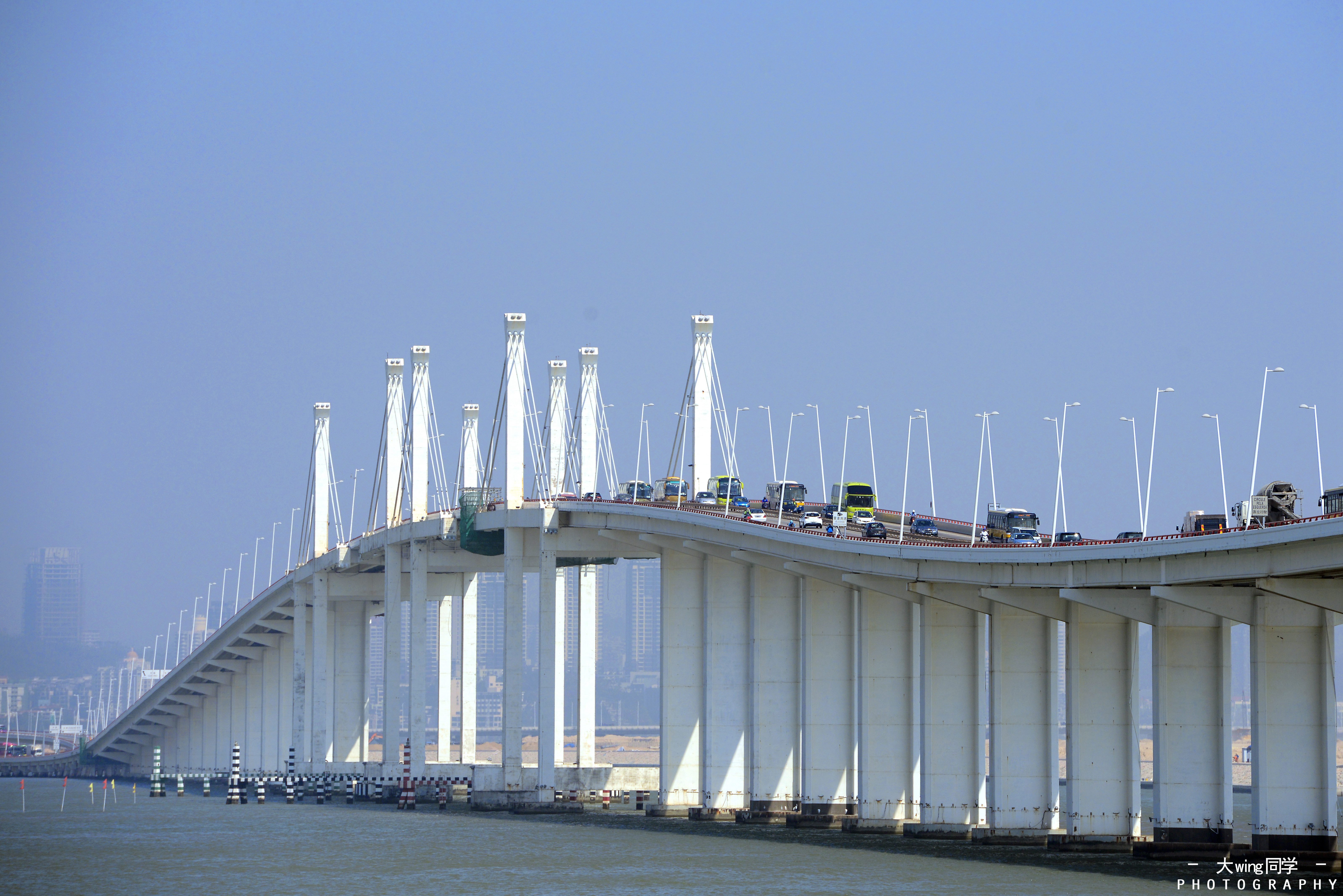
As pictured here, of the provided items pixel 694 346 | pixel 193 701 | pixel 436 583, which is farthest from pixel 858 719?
pixel 193 701

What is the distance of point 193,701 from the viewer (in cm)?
18375

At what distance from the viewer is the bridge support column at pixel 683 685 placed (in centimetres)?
8925

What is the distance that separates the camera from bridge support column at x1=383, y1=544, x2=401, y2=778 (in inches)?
4461

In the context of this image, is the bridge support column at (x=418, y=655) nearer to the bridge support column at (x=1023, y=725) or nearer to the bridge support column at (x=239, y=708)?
the bridge support column at (x=1023, y=725)

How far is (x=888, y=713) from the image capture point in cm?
7706

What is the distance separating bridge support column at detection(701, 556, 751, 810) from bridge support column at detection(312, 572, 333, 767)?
47374 mm

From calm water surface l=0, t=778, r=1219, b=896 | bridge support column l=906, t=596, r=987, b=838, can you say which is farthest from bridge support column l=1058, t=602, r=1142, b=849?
bridge support column l=906, t=596, r=987, b=838

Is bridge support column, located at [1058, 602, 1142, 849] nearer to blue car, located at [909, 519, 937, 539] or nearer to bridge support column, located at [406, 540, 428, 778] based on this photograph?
blue car, located at [909, 519, 937, 539]

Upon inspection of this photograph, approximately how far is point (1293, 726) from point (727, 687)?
3494 centimetres

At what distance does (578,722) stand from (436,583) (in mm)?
18366

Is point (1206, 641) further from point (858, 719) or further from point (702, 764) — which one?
point (702, 764)

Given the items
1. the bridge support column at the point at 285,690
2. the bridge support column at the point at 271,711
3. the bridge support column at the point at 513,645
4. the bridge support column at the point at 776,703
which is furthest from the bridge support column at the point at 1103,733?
the bridge support column at the point at 271,711

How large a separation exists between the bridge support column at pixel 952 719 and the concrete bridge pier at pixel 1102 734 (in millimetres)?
7607

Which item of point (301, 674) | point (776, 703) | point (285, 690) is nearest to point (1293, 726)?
point (776, 703)
